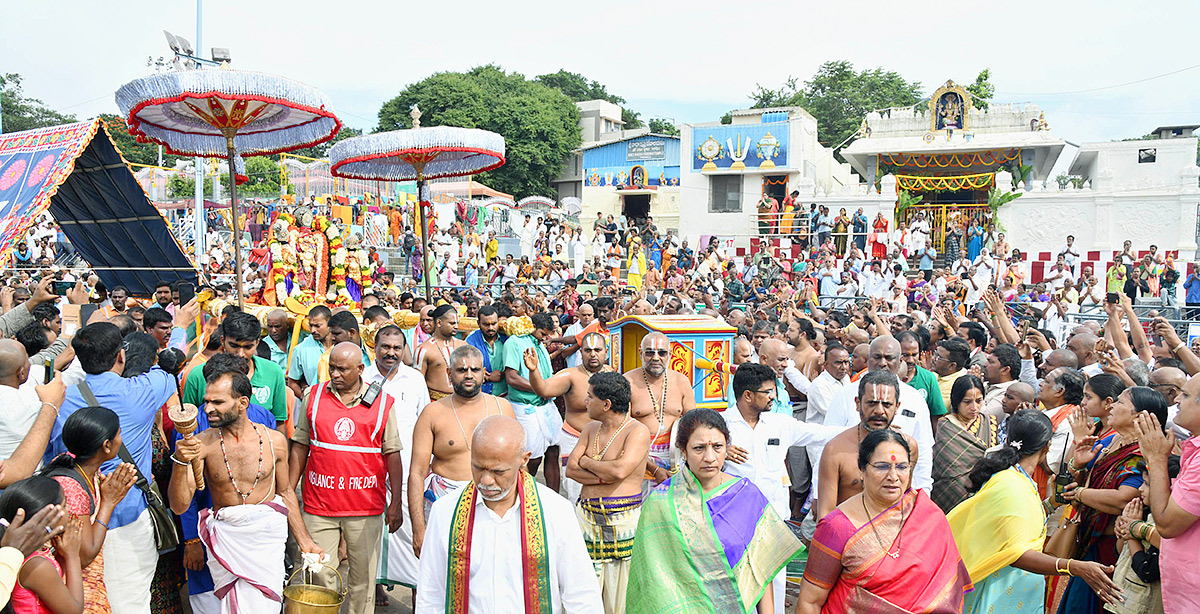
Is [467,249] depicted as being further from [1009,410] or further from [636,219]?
[1009,410]

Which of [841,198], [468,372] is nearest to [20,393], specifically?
[468,372]

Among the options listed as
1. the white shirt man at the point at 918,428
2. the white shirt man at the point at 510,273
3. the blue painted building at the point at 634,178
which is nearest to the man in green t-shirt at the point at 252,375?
the white shirt man at the point at 918,428

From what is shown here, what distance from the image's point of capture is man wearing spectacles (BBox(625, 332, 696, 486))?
5164 mm

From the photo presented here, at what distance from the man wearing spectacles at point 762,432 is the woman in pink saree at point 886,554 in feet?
4.00

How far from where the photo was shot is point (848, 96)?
46.7 metres

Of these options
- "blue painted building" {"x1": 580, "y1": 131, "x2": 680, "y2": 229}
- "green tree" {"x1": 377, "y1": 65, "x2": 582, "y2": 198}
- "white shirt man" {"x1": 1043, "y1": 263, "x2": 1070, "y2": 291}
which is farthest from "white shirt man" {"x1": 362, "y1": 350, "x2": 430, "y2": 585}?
"green tree" {"x1": 377, "y1": 65, "x2": 582, "y2": 198}

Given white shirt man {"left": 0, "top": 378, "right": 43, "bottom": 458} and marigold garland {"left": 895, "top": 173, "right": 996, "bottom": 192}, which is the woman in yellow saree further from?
marigold garland {"left": 895, "top": 173, "right": 996, "bottom": 192}

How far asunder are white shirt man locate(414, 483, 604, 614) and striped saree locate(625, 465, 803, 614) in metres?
0.42

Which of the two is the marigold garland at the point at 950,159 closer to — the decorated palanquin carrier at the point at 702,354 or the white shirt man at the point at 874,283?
the white shirt man at the point at 874,283

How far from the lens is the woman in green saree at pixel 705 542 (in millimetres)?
3371

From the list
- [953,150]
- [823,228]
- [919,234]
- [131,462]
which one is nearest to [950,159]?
[953,150]

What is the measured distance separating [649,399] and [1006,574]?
88.2 inches

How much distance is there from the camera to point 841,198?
27219 mm

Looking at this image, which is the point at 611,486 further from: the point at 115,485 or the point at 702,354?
the point at 702,354
